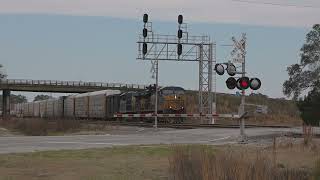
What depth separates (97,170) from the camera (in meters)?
14.4

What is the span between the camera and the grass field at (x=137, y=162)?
1016 centimetres

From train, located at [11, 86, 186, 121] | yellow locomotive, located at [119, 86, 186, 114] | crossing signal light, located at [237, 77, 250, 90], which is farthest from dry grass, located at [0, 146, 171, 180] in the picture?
yellow locomotive, located at [119, 86, 186, 114]

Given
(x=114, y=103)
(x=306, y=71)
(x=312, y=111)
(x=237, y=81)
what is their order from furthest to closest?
(x=306, y=71)
(x=114, y=103)
(x=312, y=111)
(x=237, y=81)

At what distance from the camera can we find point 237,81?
25.3 m

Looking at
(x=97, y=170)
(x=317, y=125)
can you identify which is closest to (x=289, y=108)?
(x=317, y=125)

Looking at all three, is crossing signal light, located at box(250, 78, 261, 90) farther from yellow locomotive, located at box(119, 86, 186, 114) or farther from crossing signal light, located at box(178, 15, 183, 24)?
yellow locomotive, located at box(119, 86, 186, 114)

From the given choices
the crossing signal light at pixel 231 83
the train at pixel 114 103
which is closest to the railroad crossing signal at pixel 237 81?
the crossing signal light at pixel 231 83

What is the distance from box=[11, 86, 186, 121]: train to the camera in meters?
57.1

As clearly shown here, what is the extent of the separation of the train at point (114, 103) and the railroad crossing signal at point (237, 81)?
29.2m

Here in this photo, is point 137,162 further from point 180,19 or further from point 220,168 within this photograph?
point 180,19

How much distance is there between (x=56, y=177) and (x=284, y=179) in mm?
5815

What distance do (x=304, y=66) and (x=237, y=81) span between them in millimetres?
55389

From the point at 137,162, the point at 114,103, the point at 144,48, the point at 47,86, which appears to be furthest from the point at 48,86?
the point at 137,162

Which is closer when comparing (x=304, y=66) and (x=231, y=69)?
(x=231, y=69)
